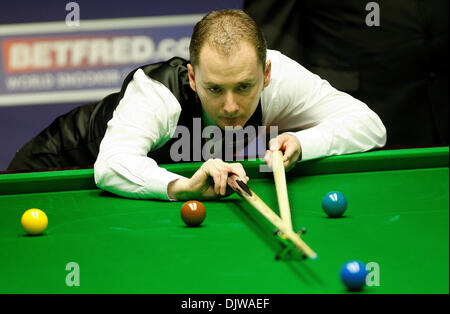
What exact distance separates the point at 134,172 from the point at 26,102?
264 centimetres

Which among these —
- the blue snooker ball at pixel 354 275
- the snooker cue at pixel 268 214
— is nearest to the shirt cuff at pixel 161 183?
the snooker cue at pixel 268 214

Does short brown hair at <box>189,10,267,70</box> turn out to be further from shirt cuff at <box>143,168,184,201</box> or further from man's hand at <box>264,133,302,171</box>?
shirt cuff at <box>143,168,184,201</box>

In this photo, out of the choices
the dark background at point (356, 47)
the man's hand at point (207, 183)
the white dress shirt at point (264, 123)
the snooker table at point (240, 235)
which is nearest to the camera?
the snooker table at point (240, 235)

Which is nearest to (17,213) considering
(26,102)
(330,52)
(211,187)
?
(211,187)

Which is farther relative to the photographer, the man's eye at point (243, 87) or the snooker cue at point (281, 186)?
the man's eye at point (243, 87)

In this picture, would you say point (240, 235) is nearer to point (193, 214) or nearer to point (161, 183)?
point (193, 214)

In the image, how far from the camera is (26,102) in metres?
5.23

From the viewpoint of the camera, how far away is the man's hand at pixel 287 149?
9.62 feet

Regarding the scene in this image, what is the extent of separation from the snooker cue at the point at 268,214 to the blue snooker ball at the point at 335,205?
209 mm

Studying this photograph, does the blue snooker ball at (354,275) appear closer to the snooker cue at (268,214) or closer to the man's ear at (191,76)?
the snooker cue at (268,214)

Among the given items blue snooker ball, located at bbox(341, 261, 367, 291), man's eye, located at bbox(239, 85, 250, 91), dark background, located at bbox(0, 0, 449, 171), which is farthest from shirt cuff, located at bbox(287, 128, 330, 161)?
dark background, located at bbox(0, 0, 449, 171)

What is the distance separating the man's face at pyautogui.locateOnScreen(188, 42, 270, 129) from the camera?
2.78 meters

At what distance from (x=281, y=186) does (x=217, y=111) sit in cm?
54
